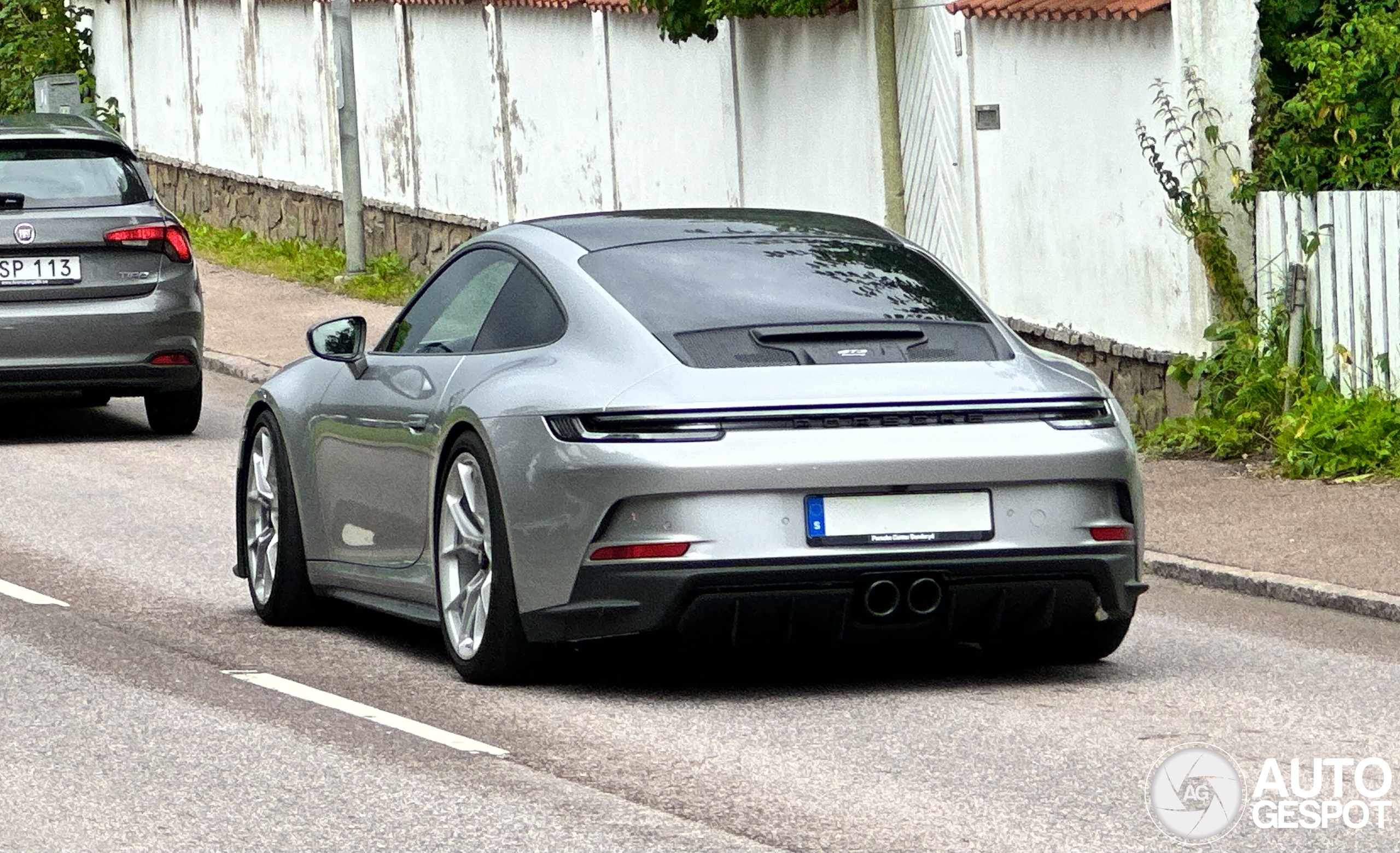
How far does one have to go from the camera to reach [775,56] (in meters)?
18.3

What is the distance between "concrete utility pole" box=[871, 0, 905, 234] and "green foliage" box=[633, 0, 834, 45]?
0.55 m

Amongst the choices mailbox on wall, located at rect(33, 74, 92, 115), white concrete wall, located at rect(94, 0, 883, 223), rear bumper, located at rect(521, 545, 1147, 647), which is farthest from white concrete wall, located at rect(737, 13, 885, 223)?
mailbox on wall, located at rect(33, 74, 92, 115)

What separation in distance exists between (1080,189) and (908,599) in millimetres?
7680

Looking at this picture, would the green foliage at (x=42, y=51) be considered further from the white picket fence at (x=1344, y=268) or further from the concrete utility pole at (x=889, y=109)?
the white picket fence at (x=1344, y=268)

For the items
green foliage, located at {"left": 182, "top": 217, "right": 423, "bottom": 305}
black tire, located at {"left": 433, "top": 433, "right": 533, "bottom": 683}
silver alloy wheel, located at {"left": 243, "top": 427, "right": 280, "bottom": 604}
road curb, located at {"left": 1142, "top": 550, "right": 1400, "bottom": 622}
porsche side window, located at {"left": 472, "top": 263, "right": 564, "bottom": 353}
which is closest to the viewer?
black tire, located at {"left": 433, "top": 433, "right": 533, "bottom": 683}

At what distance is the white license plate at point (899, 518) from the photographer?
725 cm

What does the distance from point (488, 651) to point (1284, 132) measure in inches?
267

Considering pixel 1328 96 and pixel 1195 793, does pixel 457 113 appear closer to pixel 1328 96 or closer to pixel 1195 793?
pixel 1328 96

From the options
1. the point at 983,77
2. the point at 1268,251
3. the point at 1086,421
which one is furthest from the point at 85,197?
the point at 1086,421

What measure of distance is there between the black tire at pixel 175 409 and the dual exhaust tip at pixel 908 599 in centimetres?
879

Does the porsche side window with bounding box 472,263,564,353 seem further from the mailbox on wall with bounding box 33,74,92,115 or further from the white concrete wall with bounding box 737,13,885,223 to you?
the mailbox on wall with bounding box 33,74,92,115

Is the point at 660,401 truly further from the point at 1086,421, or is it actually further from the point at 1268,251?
the point at 1268,251

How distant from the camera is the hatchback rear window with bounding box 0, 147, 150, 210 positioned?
15023 millimetres

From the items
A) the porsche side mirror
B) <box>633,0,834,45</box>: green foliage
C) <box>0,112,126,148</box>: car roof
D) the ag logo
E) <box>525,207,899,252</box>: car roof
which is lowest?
the ag logo
